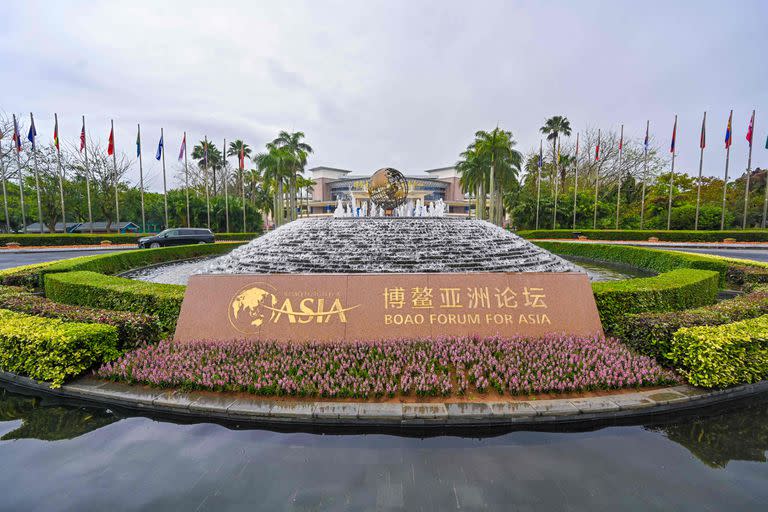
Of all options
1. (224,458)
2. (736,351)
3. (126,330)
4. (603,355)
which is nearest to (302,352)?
(224,458)

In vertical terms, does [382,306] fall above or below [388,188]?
below

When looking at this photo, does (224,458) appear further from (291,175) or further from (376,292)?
(291,175)

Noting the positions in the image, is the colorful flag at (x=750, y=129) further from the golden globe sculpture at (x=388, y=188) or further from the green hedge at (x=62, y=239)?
the green hedge at (x=62, y=239)

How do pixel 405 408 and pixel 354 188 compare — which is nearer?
pixel 405 408

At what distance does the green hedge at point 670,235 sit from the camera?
26.3m

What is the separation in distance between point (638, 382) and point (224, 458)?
441cm

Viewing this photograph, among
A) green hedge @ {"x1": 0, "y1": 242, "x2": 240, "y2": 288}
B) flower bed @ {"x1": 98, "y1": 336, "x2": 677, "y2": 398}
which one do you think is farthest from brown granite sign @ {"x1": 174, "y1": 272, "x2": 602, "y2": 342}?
green hedge @ {"x1": 0, "y1": 242, "x2": 240, "y2": 288}

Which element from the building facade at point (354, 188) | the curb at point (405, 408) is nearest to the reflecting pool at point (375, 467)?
the curb at point (405, 408)

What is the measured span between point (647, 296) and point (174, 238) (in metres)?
22.8

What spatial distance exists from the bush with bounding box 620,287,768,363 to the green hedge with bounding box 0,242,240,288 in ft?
41.5

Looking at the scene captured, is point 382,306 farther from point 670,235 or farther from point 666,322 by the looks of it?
point 670,235

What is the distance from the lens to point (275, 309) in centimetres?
551

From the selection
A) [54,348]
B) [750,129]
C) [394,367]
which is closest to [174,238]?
[54,348]

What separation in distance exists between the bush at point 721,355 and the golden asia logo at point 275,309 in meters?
4.13
